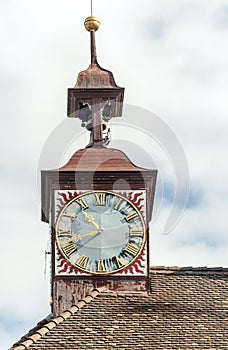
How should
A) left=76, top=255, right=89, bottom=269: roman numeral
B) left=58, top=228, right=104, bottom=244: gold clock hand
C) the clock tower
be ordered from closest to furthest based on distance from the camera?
the clock tower, left=76, top=255, right=89, bottom=269: roman numeral, left=58, top=228, right=104, bottom=244: gold clock hand

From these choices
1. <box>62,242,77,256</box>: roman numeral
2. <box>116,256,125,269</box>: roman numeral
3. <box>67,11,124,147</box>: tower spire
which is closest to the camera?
<box>116,256,125,269</box>: roman numeral

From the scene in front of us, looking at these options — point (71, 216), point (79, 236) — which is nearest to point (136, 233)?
point (79, 236)

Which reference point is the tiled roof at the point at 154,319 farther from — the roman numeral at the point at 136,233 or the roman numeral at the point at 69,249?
the roman numeral at the point at 69,249

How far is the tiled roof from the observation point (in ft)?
130

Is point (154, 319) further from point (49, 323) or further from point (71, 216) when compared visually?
point (71, 216)

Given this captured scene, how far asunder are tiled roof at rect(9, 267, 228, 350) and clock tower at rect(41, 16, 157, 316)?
27.9 inches

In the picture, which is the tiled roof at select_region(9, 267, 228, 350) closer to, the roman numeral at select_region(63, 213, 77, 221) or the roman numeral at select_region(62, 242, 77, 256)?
the roman numeral at select_region(62, 242, 77, 256)

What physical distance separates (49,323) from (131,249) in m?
4.52

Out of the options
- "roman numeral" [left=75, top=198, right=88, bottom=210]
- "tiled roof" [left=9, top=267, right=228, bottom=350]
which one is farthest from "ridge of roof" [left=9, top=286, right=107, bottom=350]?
"roman numeral" [left=75, top=198, right=88, bottom=210]

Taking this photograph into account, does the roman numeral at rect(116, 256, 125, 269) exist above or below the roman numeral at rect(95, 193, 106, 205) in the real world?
below

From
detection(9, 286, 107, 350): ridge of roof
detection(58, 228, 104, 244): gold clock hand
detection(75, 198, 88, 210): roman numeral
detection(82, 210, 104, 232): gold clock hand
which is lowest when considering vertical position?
detection(9, 286, 107, 350): ridge of roof

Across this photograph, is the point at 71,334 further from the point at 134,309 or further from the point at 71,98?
the point at 71,98

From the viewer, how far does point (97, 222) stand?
44.7m

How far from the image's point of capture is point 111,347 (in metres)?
39.0
